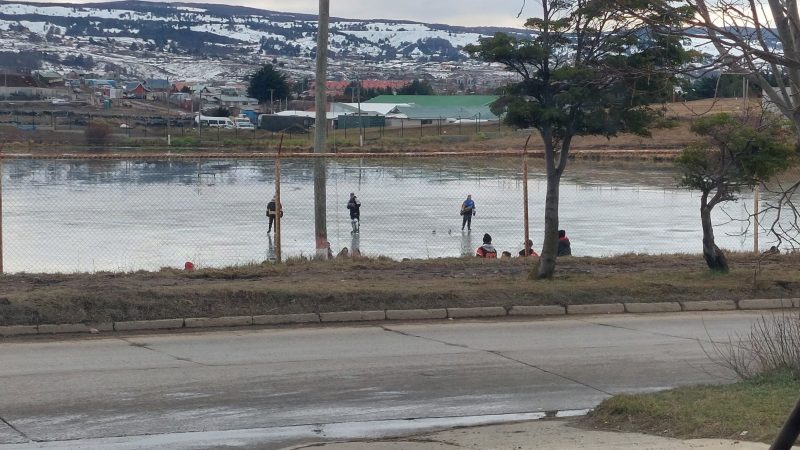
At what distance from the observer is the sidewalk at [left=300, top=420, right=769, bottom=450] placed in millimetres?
8008

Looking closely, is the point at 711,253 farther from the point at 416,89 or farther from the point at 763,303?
the point at 416,89

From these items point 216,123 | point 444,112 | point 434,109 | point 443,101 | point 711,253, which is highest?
point 443,101

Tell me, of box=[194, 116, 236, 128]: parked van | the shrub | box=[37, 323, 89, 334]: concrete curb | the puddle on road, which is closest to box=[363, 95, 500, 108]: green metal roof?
box=[194, 116, 236, 128]: parked van

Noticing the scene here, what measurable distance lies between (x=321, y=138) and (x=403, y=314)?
6422 mm

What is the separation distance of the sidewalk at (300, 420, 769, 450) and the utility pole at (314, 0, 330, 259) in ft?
34.9

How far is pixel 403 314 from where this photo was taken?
1507 centimetres

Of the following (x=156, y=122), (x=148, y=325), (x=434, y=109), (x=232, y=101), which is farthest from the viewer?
(x=232, y=101)

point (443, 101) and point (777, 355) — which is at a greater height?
point (443, 101)

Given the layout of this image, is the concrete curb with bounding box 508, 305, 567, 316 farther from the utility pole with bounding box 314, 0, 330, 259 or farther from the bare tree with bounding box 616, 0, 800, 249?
the bare tree with bounding box 616, 0, 800, 249

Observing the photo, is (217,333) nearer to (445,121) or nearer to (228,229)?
(228,229)

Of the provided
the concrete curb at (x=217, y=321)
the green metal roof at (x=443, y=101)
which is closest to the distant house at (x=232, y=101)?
the green metal roof at (x=443, y=101)

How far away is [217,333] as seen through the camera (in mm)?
13961

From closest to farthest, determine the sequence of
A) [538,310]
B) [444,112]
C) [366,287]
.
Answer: [538,310]
[366,287]
[444,112]

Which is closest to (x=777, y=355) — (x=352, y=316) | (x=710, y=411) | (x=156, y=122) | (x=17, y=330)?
(x=710, y=411)
